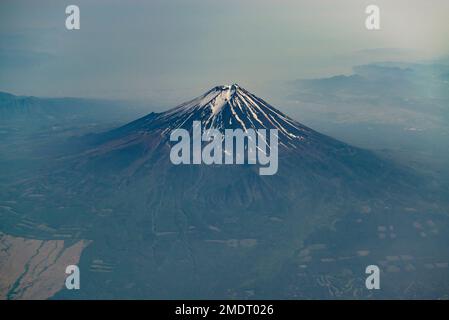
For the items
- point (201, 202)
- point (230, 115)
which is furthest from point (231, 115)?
point (201, 202)

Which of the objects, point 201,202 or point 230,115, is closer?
point 201,202

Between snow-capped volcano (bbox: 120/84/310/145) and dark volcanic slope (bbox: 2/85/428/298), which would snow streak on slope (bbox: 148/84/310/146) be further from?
dark volcanic slope (bbox: 2/85/428/298)

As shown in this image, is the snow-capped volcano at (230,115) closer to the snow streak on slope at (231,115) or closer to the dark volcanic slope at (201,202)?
the snow streak on slope at (231,115)

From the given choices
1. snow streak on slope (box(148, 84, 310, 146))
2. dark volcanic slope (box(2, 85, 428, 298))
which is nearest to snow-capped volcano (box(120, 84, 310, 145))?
snow streak on slope (box(148, 84, 310, 146))

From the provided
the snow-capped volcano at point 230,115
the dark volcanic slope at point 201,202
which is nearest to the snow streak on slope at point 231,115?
the snow-capped volcano at point 230,115

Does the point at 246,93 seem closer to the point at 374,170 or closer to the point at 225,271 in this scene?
the point at 374,170

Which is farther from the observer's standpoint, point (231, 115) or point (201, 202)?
point (231, 115)

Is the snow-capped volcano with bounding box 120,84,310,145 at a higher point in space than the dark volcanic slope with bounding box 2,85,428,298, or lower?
higher

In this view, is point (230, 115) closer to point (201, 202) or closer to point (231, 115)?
point (231, 115)

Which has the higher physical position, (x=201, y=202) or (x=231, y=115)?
(x=231, y=115)

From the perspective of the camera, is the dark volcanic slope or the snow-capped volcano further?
the snow-capped volcano
